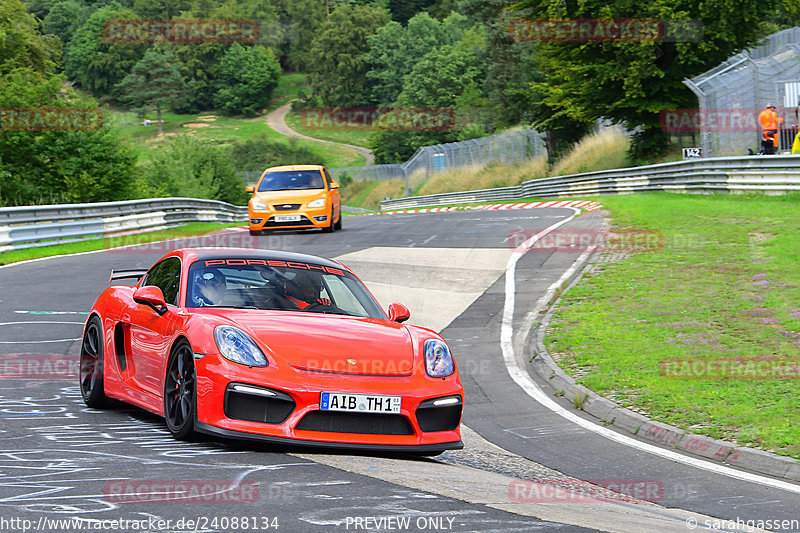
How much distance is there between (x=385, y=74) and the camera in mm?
144750

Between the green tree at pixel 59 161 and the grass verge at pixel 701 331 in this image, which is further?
the green tree at pixel 59 161

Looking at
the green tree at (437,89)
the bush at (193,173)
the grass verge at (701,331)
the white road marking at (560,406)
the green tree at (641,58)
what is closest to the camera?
the white road marking at (560,406)

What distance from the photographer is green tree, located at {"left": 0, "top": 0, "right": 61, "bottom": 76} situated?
55881mm

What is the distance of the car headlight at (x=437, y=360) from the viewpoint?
6883 millimetres

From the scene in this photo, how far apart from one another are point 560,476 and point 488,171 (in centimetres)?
5658

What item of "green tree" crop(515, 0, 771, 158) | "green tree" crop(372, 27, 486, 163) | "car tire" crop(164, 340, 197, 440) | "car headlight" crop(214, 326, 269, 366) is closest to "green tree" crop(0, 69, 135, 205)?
"green tree" crop(515, 0, 771, 158)

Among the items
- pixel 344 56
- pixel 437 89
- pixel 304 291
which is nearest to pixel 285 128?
pixel 344 56

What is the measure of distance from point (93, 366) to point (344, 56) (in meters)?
151

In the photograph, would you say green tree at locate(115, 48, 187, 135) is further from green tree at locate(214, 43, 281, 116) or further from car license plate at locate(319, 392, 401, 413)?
car license plate at locate(319, 392, 401, 413)

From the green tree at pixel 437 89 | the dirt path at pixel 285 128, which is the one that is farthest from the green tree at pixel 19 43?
the dirt path at pixel 285 128

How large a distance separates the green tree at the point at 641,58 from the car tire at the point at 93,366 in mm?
33900

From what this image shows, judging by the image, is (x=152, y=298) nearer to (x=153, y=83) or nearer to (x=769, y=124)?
(x=769, y=124)

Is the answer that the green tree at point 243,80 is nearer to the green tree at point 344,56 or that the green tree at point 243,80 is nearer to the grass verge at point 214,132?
the grass verge at point 214,132

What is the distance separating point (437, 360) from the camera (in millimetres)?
6984
